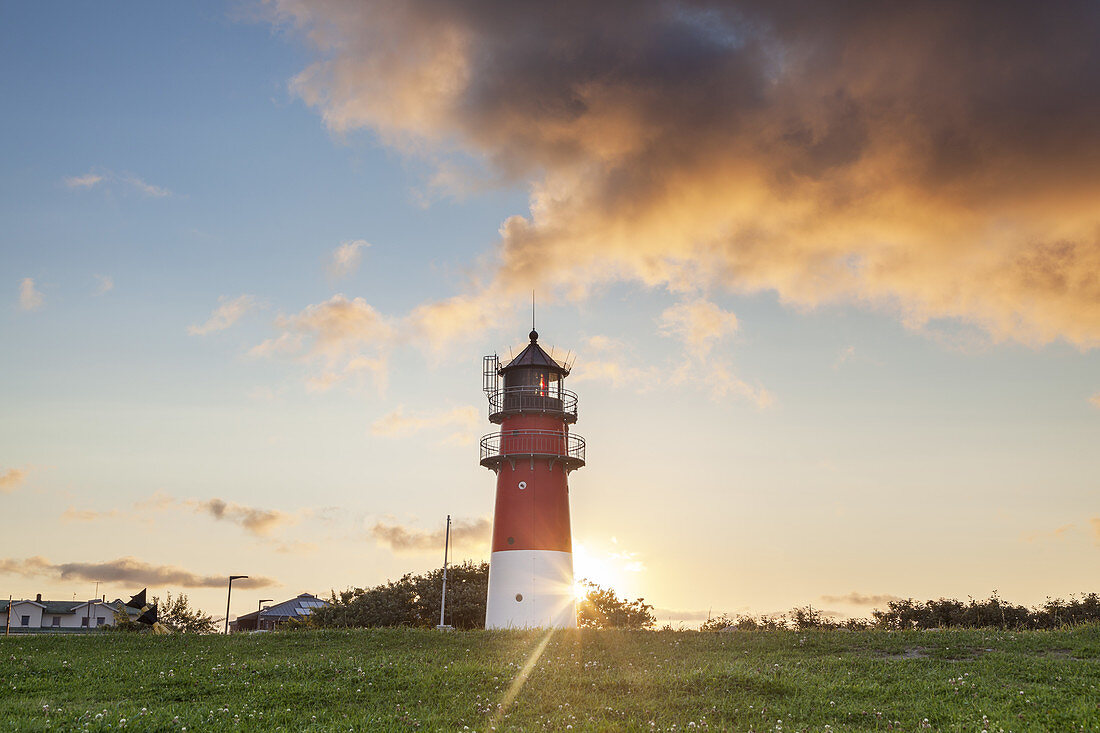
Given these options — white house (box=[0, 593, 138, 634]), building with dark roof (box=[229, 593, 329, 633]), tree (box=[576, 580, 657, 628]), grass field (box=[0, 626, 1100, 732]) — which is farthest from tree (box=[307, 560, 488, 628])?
white house (box=[0, 593, 138, 634])

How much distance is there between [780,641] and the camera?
2645 centimetres

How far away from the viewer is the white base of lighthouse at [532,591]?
35594 millimetres

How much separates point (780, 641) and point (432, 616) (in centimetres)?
2587

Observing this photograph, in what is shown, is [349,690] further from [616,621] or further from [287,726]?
[616,621]

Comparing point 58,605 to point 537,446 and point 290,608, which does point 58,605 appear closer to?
point 290,608

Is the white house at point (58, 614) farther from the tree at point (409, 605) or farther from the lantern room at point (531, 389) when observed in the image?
the lantern room at point (531, 389)

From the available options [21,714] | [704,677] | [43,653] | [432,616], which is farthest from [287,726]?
[432,616]

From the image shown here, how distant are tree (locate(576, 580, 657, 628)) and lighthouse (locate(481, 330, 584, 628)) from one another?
38.3 feet

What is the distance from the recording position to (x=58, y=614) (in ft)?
321

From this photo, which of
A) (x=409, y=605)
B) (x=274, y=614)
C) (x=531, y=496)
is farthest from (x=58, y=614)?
(x=531, y=496)

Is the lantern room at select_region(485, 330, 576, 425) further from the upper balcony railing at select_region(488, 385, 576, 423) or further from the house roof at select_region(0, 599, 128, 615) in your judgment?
the house roof at select_region(0, 599, 128, 615)

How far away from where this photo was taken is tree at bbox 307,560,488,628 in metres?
47.5

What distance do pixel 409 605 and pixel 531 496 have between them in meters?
15.6

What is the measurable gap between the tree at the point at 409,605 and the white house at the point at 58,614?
58.2 meters
